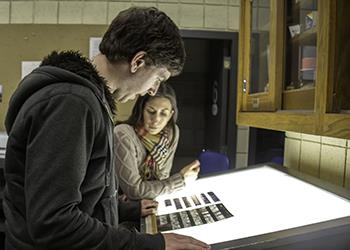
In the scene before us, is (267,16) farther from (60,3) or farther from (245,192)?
(60,3)

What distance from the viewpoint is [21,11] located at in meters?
3.01

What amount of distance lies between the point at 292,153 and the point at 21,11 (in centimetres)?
232

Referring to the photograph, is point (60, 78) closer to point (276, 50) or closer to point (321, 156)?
point (276, 50)

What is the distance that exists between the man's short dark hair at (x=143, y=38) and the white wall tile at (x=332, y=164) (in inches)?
23.9

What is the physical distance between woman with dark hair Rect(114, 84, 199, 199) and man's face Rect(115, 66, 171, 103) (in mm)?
625

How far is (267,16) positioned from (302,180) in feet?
1.85

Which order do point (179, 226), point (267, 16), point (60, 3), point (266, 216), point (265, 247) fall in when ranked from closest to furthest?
point (265, 247)
point (266, 216)
point (179, 226)
point (267, 16)
point (60, 3)

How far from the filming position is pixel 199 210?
1.19m

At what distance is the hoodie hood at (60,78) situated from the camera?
0.88m

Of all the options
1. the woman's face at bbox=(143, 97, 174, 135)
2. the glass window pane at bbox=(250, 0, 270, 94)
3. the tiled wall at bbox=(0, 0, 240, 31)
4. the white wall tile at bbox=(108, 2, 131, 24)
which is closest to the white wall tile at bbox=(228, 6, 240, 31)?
the tiled wall at bbox=(0, 0, 240, 31)

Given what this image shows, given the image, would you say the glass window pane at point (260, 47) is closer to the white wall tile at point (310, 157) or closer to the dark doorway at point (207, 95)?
the white wall tile at point (310, 157)

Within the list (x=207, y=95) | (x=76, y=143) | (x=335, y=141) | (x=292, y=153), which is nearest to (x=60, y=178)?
(x=76, y=143)

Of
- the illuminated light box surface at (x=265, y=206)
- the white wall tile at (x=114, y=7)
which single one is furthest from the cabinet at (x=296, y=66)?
the white wall tile at (x=114, y=7)

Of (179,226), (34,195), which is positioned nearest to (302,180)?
(179,226)
